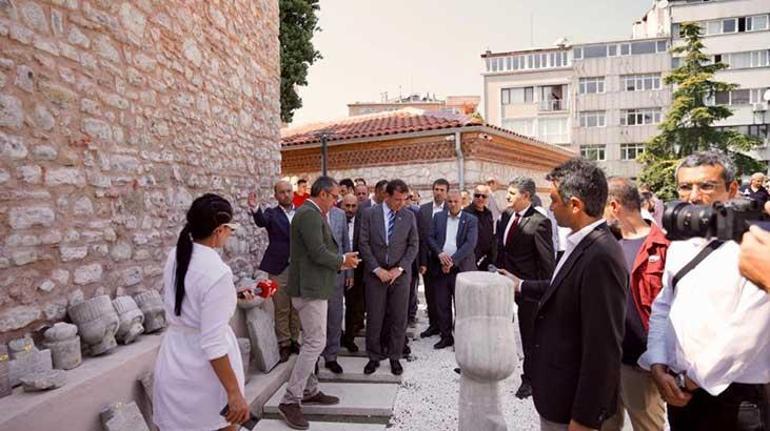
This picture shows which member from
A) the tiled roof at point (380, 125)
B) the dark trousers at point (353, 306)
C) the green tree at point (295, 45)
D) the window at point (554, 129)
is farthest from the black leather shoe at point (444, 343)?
the window at point (554, 129)

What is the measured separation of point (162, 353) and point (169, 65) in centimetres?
335

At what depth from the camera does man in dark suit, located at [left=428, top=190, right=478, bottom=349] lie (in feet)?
20.2

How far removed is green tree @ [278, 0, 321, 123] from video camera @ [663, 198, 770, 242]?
38.0 feet

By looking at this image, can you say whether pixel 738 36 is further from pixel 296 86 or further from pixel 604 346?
pixel 604 346

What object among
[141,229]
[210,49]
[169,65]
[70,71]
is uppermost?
[210,49]

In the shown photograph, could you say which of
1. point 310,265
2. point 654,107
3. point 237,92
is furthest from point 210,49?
point 654,107

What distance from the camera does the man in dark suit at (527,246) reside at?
4587 millimetres

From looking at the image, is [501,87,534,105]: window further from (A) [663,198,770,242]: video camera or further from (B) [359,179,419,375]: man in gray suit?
(A) [663,198,770,242]: video camera

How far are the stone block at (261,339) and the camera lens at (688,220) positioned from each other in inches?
155

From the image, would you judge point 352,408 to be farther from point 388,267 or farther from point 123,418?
point 123,418

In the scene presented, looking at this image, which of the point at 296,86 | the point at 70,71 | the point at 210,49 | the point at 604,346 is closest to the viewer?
the point at 604,346

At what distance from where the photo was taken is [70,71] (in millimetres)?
3521

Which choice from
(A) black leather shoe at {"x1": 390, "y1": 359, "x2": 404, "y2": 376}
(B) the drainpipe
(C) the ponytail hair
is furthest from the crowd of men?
(B) the drainpipe

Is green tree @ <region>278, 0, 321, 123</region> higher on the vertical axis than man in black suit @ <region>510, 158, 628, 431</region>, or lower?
higher
